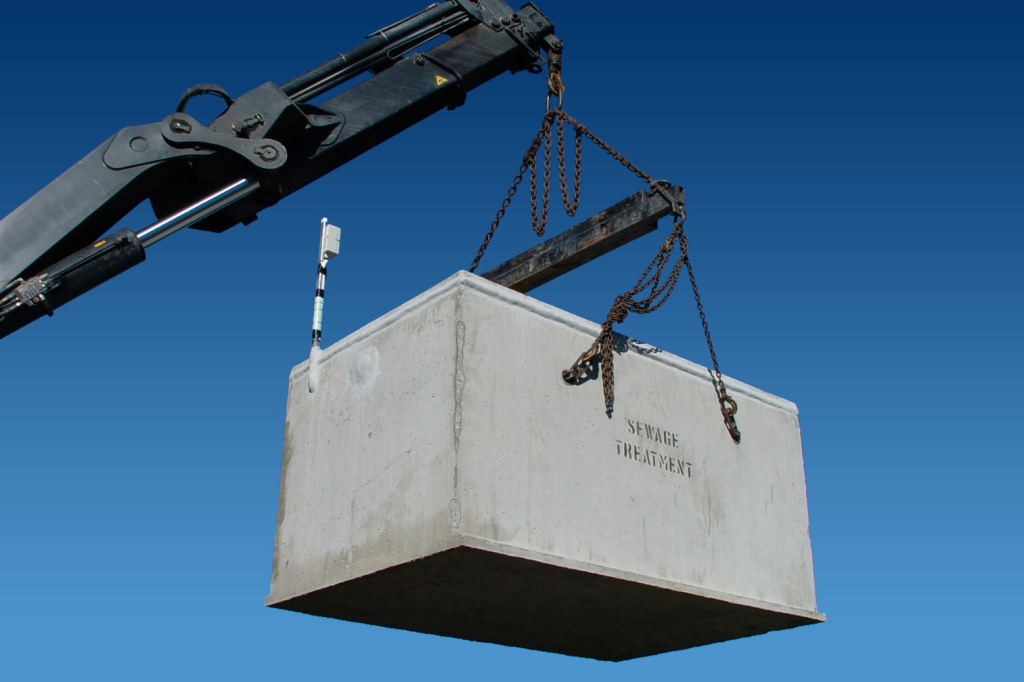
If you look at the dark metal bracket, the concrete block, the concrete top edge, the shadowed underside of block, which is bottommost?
the shadowed underside of block

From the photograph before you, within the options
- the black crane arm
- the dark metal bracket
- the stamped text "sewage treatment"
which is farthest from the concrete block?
the black crane arm

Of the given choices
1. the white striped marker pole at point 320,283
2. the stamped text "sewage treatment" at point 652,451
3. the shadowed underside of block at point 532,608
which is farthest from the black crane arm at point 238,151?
the stamped text "sewage treatment" at point 652,451

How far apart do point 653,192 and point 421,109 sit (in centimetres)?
204

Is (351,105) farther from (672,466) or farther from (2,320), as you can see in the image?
(672,466)

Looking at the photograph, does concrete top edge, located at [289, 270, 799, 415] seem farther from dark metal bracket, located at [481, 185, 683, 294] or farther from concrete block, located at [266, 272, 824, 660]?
dark metal bracket, located at [481, 185, 683, 294]

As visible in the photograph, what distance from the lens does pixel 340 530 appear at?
6.45 meters

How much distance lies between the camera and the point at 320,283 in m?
7.71

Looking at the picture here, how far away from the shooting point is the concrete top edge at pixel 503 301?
6.17 meters

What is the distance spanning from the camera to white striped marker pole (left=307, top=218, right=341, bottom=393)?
283 inches

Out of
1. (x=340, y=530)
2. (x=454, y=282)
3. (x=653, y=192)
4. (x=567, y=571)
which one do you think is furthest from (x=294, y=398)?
(x=653, y=192)

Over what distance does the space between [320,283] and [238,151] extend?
1.22 metres

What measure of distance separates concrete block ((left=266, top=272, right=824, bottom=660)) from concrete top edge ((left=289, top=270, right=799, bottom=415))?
0.01 m

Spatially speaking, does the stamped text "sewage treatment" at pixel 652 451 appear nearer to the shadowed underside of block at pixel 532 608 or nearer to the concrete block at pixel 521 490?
the concrete block at pixel 521 490

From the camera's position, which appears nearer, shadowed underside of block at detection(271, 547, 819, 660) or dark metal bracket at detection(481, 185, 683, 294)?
shadowed underside of block at detection(271, 547, 819, 660)
